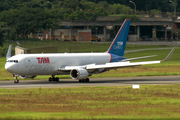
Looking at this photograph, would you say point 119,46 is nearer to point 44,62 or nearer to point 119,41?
point 119,41

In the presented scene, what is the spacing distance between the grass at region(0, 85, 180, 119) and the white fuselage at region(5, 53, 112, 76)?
8317 millimetres

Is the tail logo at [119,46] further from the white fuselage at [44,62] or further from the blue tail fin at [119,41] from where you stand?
the white fuselage at [44,62]

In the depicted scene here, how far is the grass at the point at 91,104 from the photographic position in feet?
69.4

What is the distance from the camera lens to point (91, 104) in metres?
25.4

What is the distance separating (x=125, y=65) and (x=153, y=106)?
19262 millimetres

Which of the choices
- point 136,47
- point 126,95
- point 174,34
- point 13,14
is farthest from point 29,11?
point 126,95

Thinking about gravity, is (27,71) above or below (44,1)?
below

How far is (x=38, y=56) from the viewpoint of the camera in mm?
42938

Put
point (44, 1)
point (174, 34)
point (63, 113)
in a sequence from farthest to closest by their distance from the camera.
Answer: point (44, 1)
point (174, 34)
point (63, 113)

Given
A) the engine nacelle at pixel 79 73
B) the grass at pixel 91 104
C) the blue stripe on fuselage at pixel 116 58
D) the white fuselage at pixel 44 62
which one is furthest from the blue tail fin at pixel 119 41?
the grass at pixel 91 104

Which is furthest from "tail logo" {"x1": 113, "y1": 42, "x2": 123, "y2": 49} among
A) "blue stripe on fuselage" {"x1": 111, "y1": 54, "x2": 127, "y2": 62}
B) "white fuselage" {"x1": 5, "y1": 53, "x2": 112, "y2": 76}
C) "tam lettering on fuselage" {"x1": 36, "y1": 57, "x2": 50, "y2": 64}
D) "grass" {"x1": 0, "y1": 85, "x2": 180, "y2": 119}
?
"grass" {"x1": 0, "y1": 85, "x2": 180, "y2": 119}

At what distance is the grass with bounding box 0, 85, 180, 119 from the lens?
21.2 metres

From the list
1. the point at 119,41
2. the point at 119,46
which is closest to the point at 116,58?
the point at 119,46

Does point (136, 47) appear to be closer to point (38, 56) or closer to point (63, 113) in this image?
point (38, 56)
